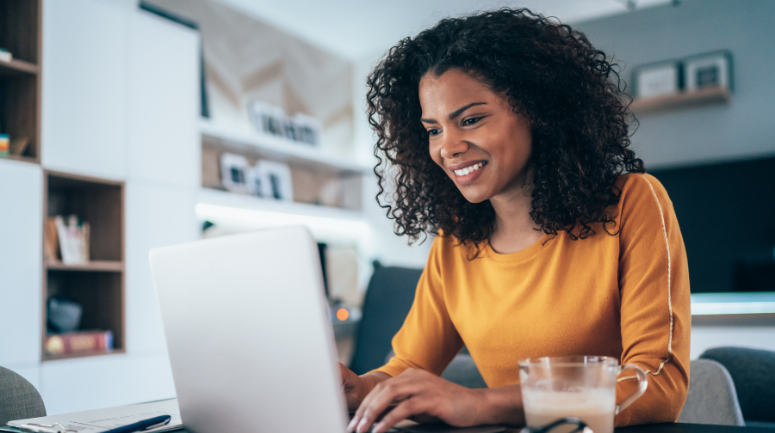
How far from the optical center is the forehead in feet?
3.41

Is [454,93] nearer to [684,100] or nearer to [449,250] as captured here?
[449,250]

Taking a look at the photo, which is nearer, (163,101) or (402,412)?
(402,412)

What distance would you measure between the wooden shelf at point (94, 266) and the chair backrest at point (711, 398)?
2238 mm

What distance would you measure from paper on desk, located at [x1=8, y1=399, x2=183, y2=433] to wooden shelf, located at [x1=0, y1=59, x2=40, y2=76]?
1854 millimetres

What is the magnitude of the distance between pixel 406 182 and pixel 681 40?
333cm

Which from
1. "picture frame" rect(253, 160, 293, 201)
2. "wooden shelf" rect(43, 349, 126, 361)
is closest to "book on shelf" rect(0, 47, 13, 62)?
"wooden shelf" rect(43, 349, 126, 361)

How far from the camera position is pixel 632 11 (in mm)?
4074

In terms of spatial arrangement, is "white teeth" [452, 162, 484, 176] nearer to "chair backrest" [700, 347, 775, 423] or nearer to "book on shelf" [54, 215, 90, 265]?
"chair backrest" [700, 347, 775, 423]

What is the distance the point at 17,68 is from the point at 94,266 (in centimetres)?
83

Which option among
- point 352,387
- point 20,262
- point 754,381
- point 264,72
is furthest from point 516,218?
point 264,72

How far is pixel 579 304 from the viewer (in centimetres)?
100

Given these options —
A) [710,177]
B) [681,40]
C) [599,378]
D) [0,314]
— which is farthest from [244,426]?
[681,40]

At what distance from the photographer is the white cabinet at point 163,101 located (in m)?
2.70

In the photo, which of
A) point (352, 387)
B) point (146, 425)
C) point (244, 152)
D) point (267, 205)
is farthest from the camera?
point (244, 152)
